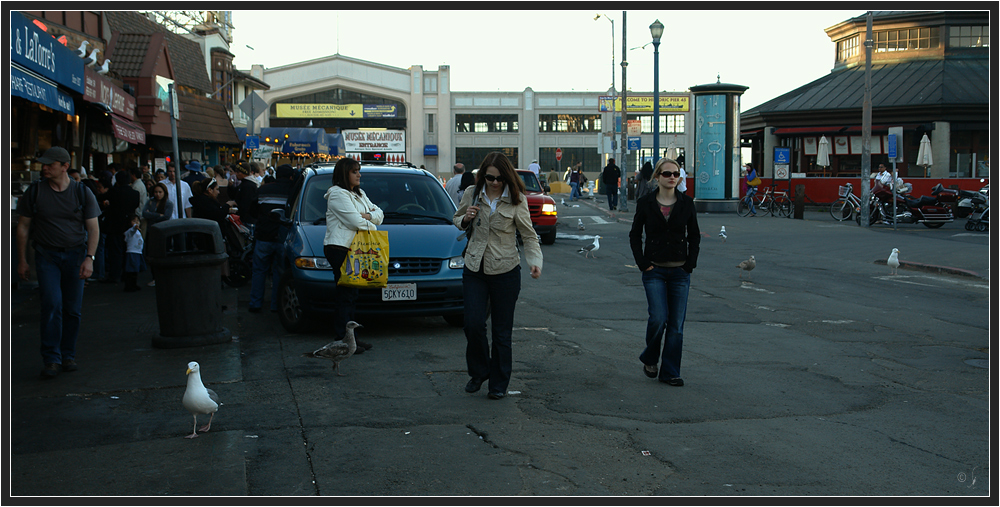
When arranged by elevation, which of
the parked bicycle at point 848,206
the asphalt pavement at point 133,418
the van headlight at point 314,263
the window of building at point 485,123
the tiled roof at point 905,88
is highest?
the window of building at point 485,123

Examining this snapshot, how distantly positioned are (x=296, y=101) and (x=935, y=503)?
75.4 metres

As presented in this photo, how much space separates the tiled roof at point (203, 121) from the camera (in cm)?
2950

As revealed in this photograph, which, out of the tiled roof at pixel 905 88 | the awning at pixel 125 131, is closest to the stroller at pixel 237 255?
the awning at pixel 125 131

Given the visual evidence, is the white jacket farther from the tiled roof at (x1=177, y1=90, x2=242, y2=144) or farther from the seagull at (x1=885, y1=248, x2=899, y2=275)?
the tiled roof at (x1=177, y1=90, x2=242, y2=144)

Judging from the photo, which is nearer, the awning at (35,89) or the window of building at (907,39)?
the awning at (35,89)

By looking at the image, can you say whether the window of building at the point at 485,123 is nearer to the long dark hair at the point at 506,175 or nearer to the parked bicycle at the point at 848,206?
the parked bicycle at the point at 848,206

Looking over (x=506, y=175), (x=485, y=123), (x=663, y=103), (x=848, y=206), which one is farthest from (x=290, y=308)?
(x=485, y=123)

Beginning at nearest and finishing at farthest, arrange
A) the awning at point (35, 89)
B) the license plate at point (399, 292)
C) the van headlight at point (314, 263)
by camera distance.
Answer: the license plate at point (399, 292) < the van headlight at point (314, 263) < the awning at point (35, 89)

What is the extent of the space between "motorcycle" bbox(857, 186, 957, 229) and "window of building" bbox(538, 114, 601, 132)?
52.9m

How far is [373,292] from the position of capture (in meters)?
8.21

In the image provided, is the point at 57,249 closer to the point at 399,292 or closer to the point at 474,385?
the point at 399,292

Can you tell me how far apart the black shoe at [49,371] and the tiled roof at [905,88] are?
1322 inches

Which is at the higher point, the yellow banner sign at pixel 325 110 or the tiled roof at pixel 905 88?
the yellow banner sign at pixel 325 110

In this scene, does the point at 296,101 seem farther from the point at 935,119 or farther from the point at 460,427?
the point at 460,427
